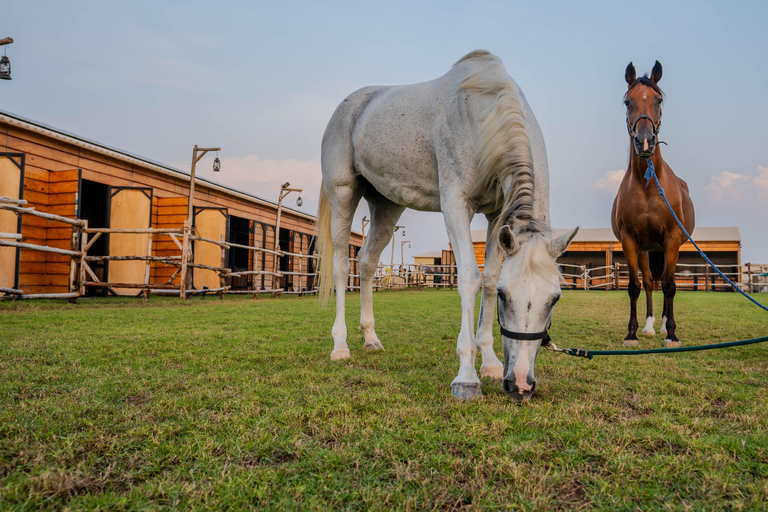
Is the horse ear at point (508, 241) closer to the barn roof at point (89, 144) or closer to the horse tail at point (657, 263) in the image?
the horse tail at point (657, 263)

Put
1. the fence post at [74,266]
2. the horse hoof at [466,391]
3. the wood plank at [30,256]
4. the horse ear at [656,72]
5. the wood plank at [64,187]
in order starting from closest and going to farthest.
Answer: the horse hoof at [466,391] < the horse ear at [656,72] < the fence post at [74,266] < the wood plank at [30,256] < the wood plank at [64,187]

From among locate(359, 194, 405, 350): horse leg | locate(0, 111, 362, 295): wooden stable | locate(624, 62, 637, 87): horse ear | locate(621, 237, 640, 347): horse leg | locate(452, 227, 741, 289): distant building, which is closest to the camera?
→ locate(359, 194, 405, 350): horse leg

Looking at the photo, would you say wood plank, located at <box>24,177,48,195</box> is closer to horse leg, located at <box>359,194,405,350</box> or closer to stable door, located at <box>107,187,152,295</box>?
stable door, located at <box>107,187,152,295</box>

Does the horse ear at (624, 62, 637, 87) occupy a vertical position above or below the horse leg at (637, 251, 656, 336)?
above

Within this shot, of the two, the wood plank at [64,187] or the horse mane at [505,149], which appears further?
the wood plank at [64,187]

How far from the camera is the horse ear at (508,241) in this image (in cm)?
199

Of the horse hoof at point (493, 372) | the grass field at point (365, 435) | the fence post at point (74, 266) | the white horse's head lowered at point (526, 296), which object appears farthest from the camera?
the fence post at point (74, 266)

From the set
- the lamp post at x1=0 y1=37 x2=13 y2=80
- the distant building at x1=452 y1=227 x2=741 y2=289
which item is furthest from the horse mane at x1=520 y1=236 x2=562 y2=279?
the distant building at x1=452 y1=227 x2=741 y2=289

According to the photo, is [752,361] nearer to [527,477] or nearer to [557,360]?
[557,360]

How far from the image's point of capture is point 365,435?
1549 millimetres

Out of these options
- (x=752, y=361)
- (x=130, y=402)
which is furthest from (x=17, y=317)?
(x=752, y=361)

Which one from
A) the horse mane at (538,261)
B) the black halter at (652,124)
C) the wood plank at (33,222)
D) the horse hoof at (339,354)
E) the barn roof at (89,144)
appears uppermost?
the barn roof at (89,144)

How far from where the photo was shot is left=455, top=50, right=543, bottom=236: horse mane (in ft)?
7.20

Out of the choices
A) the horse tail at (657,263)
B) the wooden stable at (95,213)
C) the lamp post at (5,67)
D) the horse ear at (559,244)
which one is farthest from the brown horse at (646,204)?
the lamp post at (5,67)
